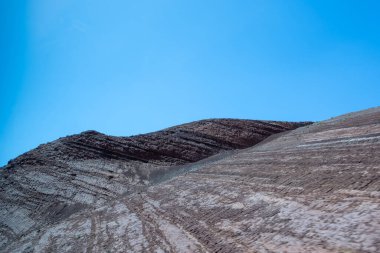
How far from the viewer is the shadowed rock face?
9.24 meters

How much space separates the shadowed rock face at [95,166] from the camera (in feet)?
30.3

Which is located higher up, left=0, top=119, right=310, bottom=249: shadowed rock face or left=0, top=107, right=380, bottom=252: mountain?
left=0, top=119, right=310, bottom=249: shadowed rock face

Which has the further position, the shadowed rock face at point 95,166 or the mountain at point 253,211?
the shadowed rock face at point 95,166

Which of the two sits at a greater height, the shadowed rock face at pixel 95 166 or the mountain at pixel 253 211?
the shadowed rock face at pixel 95 166

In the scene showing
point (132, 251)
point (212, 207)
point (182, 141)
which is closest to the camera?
point (132, 251)

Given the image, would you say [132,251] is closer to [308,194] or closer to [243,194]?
[243,194]

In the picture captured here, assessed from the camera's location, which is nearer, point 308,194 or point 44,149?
point 308,194

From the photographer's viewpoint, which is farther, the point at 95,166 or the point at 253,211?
the point at 95,166

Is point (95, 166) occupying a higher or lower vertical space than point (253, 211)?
higher

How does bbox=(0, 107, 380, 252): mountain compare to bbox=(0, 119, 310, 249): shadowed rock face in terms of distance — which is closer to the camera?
bbox=(0, 107, 380, 252): mountain

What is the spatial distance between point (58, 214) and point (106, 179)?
2.06m

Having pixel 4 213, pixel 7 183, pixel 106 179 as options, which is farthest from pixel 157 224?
→ pixel 7 183

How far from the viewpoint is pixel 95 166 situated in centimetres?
1186

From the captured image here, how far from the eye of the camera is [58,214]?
29.1ft
